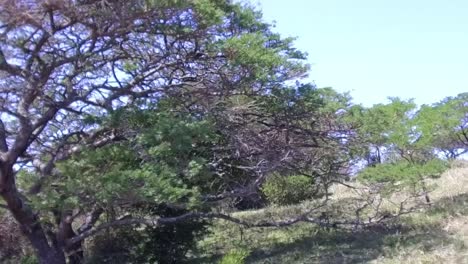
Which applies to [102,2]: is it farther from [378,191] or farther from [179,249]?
[378,191]

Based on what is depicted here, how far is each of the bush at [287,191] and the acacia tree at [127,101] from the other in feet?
19.0

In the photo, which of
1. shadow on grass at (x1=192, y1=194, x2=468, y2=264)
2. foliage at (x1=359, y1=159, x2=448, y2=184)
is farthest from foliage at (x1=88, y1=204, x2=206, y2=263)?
foliage at (x1=359, y1=159, x2=448, y2=184)

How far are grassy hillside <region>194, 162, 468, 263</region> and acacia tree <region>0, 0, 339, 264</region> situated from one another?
1718mm

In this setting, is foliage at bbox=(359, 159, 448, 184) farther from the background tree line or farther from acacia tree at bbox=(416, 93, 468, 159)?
acacia tree at bbox=(416, 93, 468, 159)

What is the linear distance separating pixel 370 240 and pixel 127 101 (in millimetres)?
5500

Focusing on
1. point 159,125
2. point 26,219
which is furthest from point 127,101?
point 26,219

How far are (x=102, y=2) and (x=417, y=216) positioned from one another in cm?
797

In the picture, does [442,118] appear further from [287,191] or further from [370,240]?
[287,191]

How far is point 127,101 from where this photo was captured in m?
10.2

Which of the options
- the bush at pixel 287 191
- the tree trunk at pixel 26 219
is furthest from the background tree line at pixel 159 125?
the bush at pixel 287 191

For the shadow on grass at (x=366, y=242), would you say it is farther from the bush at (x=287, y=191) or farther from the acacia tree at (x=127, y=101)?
the bush at (x=287, y=191)

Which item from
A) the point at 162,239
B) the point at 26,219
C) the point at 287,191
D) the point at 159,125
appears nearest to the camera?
the point at 159,125

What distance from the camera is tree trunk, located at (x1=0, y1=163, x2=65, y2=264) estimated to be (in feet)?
30.9

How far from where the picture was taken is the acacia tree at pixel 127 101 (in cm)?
874
